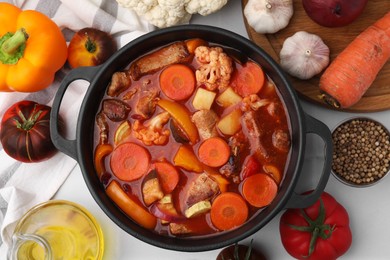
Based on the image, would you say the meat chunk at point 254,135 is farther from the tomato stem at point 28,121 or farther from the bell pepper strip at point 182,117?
the tomato stem at point 28,121

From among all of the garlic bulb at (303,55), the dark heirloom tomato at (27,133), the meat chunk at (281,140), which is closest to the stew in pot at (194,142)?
the meat chunk at (281,140)

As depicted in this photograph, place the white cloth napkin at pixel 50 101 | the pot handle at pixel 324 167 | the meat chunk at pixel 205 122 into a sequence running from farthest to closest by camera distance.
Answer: the white cloth napkin at pixel 50 101, the meat chunk at pixel 205 122, the pot handle at pixel 324 167

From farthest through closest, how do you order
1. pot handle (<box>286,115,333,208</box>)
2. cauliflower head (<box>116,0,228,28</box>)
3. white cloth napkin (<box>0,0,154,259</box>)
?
white cloth napkin (<box>0,0,154,259</box>) → cauliflower head (<box>116,0,228,28</box>) → pot handle (<box>286,115,333,208</box>)

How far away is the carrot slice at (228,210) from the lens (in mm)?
2184

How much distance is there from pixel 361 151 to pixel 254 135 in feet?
1.44

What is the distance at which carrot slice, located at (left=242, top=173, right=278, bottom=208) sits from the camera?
7.16 ft

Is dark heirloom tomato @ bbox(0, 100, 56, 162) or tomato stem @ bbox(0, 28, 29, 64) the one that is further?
dark heirloom tomato @ bbox(0, 100, 56, 162)

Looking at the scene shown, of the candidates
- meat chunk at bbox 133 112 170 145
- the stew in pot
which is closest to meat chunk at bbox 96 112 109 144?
the stew in pot

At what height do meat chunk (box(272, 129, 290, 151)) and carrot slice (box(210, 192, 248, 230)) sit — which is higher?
meat chunk (box(272, 129, 290, 151))

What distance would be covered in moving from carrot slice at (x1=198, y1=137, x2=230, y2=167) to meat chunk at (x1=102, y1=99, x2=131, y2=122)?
0.30 m

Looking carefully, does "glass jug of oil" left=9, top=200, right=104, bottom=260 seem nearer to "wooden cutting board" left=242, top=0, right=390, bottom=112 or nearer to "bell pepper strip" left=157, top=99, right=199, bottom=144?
"bell pepper strip" left=157, top=99, right=199, bottom=144

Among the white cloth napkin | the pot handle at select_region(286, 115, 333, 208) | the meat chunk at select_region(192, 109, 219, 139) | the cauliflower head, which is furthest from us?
the white cloth napkin

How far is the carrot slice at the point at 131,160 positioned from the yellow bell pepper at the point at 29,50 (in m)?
0.40

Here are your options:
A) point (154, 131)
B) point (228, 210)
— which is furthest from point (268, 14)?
point (228, 210)
